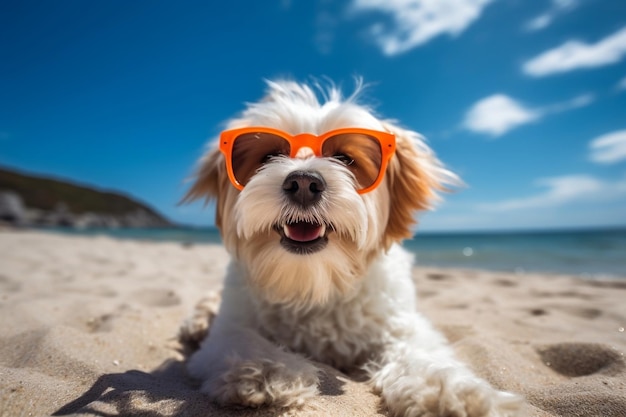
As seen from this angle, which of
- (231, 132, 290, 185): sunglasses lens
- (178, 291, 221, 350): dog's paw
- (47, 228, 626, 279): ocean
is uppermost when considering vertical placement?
(231, 132, 290, 185): sunglasses lens

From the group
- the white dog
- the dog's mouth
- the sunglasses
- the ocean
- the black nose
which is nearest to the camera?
the white dog

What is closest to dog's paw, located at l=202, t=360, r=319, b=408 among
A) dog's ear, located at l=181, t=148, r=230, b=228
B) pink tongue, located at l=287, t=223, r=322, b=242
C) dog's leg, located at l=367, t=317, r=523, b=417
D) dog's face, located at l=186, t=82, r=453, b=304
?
dog's leg, located at l=367, t=317, r=523, b=417

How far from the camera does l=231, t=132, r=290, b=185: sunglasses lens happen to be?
204cm

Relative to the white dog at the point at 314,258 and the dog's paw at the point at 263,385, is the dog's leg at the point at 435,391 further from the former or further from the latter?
the dog's paw at the point at 263,385

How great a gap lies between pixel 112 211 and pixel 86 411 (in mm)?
70811

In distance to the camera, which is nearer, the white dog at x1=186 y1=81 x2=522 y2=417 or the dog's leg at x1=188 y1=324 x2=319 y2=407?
the dog's leg at x1=188 y1=324 x2=319 y2=407

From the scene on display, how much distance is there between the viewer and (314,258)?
72.5 inches

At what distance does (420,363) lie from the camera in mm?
1709

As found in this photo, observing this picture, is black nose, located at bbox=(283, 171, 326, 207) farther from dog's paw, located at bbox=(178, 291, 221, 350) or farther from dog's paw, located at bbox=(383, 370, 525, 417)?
dog's paw, located at bbox=(178, 291, 221, 350)

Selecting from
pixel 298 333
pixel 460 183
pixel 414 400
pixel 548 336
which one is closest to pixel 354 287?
pixel 298 333

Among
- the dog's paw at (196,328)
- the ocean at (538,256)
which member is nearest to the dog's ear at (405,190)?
the dog's paw at (196,328)

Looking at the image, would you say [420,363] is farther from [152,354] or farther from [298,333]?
[152,354]

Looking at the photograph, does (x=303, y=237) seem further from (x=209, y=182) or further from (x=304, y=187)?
(x=209, y=182)

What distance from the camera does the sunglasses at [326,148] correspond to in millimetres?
1995
